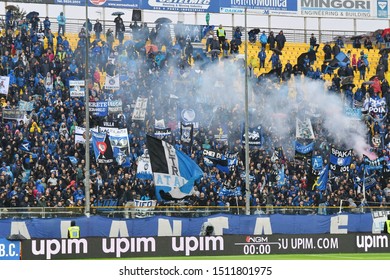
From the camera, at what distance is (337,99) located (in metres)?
48.5

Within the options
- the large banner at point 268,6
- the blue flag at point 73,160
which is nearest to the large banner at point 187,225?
the blue flag at point 73,160

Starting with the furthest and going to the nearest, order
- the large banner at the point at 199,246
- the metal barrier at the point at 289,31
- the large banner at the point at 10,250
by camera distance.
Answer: the metal barrier at the point at 289,31 → the large banner at the point at 199,246 → the large banner at the point at 10,250

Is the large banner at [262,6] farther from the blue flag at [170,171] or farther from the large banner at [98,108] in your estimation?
the blue flag at [170,171]

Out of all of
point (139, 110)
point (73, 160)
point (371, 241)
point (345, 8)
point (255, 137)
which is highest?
point (345, 8)

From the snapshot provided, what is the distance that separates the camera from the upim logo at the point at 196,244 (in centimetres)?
2892

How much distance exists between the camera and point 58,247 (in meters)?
27.5

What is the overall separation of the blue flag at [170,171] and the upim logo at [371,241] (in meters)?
10.9

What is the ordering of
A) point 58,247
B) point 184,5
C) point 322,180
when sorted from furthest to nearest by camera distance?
point 184,5, point 322,180, point 58,247

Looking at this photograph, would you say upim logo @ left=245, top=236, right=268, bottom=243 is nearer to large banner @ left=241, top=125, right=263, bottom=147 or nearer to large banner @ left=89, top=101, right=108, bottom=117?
large banner @ left=89, top=101, right=108, bottom=117

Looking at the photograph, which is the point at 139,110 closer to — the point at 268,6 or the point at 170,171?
the point at 170,171

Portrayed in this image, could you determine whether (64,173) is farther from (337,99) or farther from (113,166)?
(337,99)

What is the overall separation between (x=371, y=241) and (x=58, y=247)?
30.6 ft

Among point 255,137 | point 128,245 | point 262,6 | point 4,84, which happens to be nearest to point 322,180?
point 255,137

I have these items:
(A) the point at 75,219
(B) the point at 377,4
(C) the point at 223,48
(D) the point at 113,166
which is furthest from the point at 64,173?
(B) the point at 377,4
